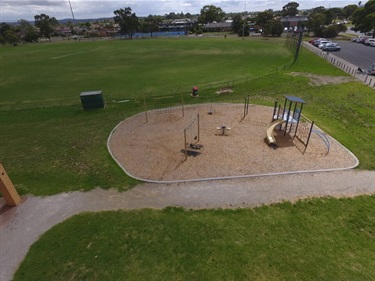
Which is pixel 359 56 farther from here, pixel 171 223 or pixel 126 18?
pixel 126 18

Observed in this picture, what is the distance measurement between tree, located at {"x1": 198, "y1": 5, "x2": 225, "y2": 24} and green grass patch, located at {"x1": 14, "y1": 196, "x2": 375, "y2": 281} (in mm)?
163689

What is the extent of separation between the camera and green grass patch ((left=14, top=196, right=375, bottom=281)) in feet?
29.5

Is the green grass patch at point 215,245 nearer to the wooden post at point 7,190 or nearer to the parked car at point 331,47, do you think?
the wooden post at point 7,190

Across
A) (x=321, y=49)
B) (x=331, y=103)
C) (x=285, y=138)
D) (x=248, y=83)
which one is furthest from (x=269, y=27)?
(x=285, y=138)

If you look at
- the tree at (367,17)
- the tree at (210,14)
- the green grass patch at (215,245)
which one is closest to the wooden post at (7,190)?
the green grass patch at (215,245)

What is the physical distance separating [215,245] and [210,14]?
16613 cm

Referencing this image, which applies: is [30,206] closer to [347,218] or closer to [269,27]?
[347,218]

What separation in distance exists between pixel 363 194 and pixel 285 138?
663 centimetres

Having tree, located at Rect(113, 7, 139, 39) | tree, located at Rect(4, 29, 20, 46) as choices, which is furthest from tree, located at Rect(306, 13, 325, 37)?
tree, located at Rect(4, 29, 20, 46)

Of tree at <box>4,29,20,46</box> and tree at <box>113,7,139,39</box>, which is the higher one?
tree at <box>113,7,139,39</box>

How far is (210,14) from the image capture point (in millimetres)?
152000

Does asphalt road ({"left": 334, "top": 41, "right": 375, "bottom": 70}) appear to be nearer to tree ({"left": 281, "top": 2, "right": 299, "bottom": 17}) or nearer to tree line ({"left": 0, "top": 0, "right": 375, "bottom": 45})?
tree line ({"left": 0, "top": 0, "right": 375, "bottom": 45})

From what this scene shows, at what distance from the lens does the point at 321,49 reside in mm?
57188

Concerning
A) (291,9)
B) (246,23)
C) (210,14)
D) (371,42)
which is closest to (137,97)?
(371,42)
